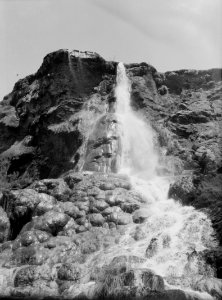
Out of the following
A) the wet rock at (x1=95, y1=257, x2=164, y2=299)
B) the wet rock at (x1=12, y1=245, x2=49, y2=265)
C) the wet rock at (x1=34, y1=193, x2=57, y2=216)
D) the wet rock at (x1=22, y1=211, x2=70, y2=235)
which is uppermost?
the wet rock at (x1=34, y1=193, x2=57, y2=216)

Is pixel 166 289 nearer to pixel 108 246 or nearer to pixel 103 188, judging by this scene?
pixel 108 246

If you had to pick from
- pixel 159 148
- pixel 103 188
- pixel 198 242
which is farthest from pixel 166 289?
pixel 159 148

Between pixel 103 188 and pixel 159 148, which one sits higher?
pixel 159 148

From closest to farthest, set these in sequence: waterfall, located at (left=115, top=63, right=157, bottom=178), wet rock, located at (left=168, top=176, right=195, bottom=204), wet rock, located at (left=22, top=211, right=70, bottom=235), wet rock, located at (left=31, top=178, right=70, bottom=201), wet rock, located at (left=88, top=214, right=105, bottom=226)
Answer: wet rock, located at (left=22, top=211, right=70, bottom=235) < wet rock, located at (left=88, top=214, right=105, bottom=226) < wet rock, located at (left=168, top=176, right=195, bottom=204) < wet rock, located at (left=31, top=178, right=70, bottom=201) < waterfall, located at (left=115, top=63, right=157, bottom=178)

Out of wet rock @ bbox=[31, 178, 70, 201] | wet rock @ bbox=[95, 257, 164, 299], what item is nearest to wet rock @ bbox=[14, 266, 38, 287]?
wet rock @ bbox=[95, 257, 164, 299]

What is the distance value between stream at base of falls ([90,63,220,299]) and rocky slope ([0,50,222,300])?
2.19ft

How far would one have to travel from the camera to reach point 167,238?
2809 cm

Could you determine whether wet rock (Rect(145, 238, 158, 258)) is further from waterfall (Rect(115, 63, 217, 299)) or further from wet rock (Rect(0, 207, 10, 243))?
wet rock (Rect(0, 207, 10, 243))

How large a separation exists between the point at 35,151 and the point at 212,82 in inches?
999

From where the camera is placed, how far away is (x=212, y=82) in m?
59.5

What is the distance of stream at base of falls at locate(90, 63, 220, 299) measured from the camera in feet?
78.7

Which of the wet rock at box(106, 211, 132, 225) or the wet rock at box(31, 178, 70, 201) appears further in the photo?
the wet rock at box(31, 178, 70, 201)

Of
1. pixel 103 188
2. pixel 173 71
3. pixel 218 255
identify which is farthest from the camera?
pixel 173 71

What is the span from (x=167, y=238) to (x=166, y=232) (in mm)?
1232
